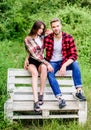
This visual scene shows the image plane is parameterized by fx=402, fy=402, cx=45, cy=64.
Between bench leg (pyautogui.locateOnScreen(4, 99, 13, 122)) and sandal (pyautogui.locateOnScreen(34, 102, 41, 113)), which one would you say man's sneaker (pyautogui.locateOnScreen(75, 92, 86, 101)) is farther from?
bench leg (pyautogui.locateOnScreen(4, 99, 13, 122))

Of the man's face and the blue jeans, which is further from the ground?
the man's face

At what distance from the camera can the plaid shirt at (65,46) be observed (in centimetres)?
637

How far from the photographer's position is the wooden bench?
586cm

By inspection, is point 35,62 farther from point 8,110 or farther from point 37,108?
point 8,110

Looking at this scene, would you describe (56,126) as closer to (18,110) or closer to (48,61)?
(18,110)

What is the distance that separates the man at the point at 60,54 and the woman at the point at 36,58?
110 millimetres

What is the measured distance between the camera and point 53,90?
241 inches

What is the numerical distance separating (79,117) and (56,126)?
390 mm

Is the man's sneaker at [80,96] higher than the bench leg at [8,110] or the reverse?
higher

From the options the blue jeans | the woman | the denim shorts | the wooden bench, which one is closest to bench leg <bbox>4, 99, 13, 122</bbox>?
the wooden bench

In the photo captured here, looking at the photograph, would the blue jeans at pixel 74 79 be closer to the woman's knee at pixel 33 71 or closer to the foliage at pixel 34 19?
the woman's knee at pixel 33 71

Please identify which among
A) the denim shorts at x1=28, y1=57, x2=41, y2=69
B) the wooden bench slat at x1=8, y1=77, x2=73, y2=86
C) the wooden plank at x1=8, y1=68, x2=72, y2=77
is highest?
the denim shorts at x1=28, y1=57, x2=41, y2=69

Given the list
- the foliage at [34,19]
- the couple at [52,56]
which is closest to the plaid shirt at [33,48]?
the couple at [52,56]

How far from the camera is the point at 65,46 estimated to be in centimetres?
639
